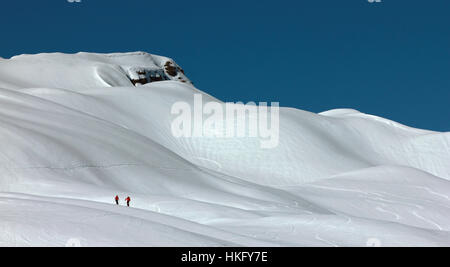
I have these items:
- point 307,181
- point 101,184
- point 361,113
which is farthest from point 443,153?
point 101,184

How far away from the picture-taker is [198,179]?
39.7 meters

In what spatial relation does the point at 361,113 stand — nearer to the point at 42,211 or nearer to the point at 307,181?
the point at 307,181

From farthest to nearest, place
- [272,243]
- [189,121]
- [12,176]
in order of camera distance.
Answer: [189,121]
[12,176]
[272,243]

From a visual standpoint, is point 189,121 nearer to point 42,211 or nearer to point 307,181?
point 307,181

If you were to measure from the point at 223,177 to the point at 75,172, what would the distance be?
12.5 m

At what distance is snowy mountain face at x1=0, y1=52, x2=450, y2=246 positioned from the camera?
17609 millimetres

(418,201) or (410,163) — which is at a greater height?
(410,163)

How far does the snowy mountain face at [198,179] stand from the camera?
17.6 meters

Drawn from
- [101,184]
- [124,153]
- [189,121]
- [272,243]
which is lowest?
[272,243]

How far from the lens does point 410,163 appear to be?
66875 millimetres

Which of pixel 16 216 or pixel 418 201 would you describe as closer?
pixel 16 216

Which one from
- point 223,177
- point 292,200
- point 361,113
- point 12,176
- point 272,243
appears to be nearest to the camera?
point 272,243

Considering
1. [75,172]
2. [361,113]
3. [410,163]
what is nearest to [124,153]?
[75,172]

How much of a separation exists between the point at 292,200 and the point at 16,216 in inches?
946
